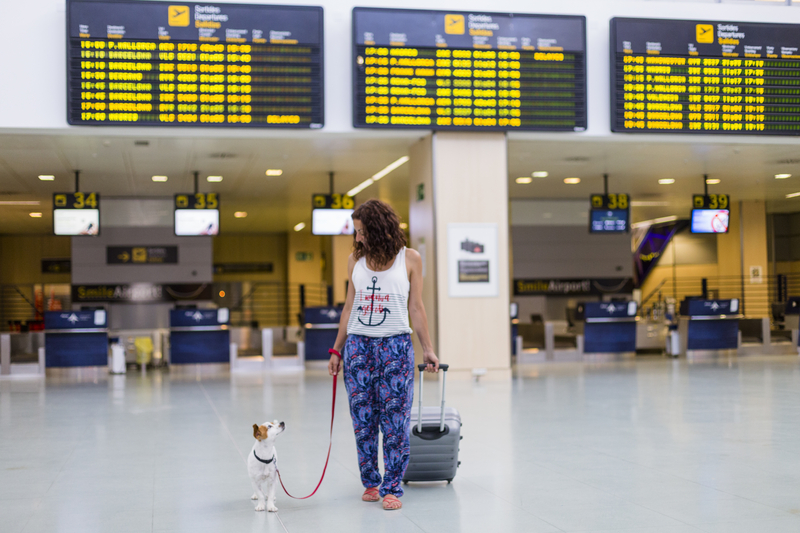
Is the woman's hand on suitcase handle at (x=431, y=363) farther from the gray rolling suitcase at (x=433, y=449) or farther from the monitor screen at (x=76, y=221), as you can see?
the monitor screen at (x=76, y=221)

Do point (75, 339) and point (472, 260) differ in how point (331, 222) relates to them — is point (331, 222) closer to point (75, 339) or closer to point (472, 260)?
point (472, 260)

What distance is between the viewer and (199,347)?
1233 cm

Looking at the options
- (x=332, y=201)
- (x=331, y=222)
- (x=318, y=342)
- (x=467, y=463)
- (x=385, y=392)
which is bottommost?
(x=467, y=463)

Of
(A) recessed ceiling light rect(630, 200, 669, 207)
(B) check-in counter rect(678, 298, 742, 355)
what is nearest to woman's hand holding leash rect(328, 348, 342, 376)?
(B) check-in counter rect(678, 298, 742, 355)

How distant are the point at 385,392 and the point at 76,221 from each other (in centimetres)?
898

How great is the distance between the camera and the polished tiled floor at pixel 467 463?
3.31 metres

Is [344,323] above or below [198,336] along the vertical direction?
above

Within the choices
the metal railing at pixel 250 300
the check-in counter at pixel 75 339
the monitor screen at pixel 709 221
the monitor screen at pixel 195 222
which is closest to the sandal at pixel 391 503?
the monitor screen at pixel 195 222

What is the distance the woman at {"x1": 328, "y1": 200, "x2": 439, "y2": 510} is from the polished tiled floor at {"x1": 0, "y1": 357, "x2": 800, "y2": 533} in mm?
272

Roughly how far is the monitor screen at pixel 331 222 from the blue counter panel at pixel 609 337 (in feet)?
14.9

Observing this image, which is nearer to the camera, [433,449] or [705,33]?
[433,449]

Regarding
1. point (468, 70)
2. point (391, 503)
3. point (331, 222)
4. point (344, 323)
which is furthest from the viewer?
point (331, 222)

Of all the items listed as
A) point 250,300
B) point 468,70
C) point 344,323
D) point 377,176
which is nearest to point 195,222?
point 377,176

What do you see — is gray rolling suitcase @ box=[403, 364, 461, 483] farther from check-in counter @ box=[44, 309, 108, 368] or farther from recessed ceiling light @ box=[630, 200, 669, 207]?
recessed ceiling light @ box=[630, 200, 669, 207]
